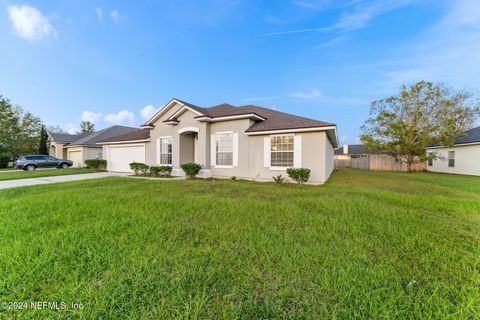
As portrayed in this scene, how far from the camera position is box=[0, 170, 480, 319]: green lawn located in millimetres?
1992

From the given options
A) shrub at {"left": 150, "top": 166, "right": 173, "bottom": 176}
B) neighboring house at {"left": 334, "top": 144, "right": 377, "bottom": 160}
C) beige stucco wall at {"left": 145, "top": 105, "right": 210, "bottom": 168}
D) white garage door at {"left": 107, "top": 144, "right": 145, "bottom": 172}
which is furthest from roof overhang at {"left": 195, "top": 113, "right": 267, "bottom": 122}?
neighboring house at {"left": 334, "top": 144, "right": 377, "bottom": 160}

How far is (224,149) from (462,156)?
22.9 meters

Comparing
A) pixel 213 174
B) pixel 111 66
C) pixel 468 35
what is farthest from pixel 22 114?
pixel 468 35

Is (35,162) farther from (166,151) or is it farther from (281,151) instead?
(281,151)

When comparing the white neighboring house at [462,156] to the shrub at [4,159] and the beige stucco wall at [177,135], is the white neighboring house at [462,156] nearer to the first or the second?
the beige stucco wall at [177,135]

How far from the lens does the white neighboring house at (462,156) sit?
55.7 ft

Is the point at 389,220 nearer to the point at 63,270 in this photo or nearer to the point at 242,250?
the point at 242,250

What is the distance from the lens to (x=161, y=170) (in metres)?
13.4

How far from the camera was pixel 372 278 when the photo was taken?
2.39 meters

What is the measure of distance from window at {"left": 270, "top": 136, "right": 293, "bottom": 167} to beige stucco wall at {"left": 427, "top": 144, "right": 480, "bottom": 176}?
1850 centimetres

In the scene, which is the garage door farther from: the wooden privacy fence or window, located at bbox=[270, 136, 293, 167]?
the wooden privacy fence

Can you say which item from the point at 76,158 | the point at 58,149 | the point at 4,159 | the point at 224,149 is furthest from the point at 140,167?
the point at 58,149

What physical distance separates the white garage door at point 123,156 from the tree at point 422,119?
2538 centimetres

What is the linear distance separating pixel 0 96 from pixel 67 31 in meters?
31.5
